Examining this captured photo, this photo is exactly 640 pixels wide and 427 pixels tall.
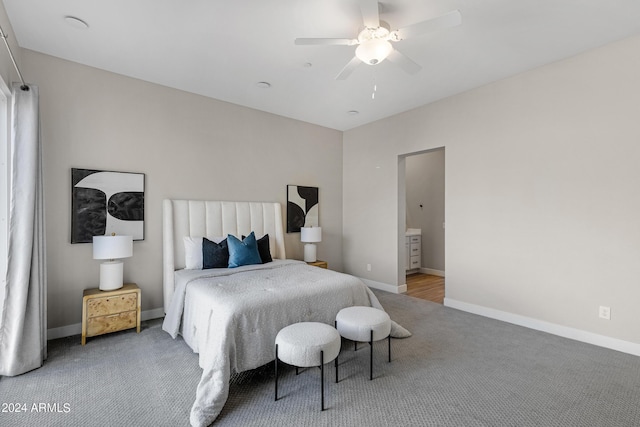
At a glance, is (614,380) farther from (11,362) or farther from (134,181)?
(134,181)

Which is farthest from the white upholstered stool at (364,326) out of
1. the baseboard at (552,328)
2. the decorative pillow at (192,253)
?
the baseboard at (552,328)

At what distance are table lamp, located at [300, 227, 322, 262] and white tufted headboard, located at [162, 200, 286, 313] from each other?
385 mm

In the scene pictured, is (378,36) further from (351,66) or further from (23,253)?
(23,253)

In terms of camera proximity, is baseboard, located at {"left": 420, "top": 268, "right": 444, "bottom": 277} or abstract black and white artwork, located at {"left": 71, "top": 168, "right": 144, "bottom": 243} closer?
abstract black and white artwork, located at {"left": 71, "top": 168, "right": 144, "bottom": 243}

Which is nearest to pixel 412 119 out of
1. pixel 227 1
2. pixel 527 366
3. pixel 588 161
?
pixel 588 161

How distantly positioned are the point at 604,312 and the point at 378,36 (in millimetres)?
3369

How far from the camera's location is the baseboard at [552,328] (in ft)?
9.44

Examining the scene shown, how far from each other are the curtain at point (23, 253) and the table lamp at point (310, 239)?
10.3 feet

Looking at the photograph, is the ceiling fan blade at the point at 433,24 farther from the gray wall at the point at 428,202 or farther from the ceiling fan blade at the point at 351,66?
the gray wall at the point at 428,202

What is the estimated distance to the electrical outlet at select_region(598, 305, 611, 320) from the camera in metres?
2.97

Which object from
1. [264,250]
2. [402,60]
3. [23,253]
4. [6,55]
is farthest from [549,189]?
[6,55]

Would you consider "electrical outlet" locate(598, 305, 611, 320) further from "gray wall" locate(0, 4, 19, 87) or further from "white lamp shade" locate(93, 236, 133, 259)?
"gray wall" locate(0, 4, 19, 87)

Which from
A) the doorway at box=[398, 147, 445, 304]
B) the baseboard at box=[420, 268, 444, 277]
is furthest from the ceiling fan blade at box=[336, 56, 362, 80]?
the baseboard at box=[420, 268, 444, 277]

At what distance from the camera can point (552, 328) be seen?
3311 mm
